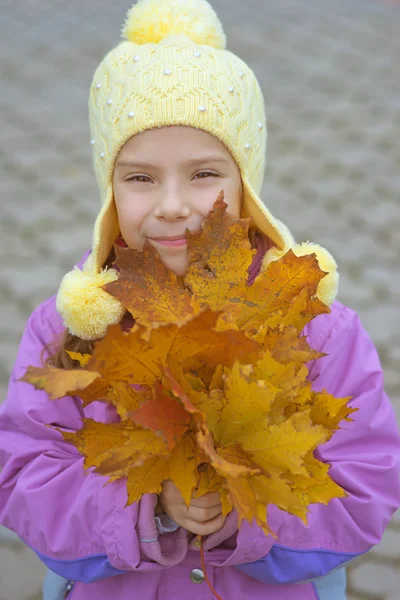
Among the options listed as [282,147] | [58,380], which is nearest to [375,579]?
[58,380]

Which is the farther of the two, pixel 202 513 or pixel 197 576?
pixel 197 576

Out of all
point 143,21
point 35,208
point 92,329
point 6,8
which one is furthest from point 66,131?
point 92,329

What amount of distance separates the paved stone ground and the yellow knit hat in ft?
3.77

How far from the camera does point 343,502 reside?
1.12 metres

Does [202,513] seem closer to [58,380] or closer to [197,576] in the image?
[197,576]

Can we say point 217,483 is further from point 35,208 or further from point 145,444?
point 35,208

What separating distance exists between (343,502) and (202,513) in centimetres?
29

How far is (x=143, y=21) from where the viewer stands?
125 cm

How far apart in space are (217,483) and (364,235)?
2.64 meters

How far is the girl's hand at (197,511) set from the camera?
951 mm

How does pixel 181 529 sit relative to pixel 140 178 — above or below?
below

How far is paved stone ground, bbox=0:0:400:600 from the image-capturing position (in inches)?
111

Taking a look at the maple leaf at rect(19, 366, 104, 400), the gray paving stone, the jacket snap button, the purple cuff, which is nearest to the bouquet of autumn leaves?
the maple leaf at rect(19, 366, 104, 400)

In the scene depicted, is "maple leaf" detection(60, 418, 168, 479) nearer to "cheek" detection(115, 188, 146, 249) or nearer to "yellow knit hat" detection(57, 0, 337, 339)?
"yellow knit hat" detection(57, 0, 337, 339)
